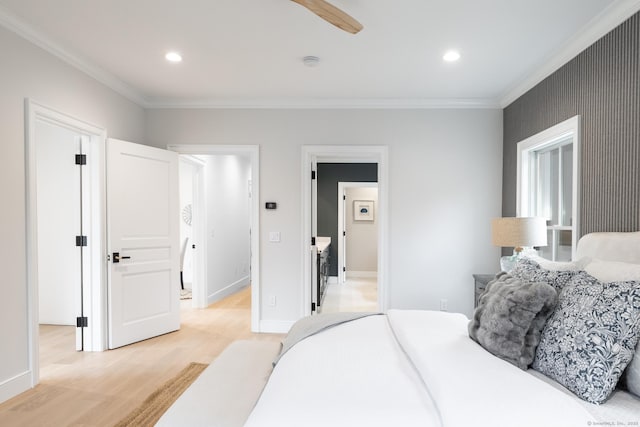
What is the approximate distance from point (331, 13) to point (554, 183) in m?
2.53

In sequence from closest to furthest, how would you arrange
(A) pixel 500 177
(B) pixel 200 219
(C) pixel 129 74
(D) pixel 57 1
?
(D) pixel 57 1 < (C) pixel 129 74 < (A) pixel 500 177 < (B) pixel 200 219

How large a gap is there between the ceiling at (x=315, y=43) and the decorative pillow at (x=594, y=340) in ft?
6.01

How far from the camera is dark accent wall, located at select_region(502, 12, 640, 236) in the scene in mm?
2191

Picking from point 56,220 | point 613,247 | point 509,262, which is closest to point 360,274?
point 509,262

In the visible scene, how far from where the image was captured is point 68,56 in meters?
2.94

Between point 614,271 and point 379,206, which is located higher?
point 379,206

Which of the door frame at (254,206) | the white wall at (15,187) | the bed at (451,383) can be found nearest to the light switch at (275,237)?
the door frame at (254,206)

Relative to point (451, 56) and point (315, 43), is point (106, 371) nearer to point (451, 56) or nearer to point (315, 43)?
point (315, 43)

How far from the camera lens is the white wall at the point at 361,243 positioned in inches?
307

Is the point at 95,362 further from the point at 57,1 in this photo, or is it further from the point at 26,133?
the point at 57,1

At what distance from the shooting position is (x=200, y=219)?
5.07 meters

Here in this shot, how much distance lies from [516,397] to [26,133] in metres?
3.26

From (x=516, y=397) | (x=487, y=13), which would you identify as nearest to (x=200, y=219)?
(x=487, y=13)

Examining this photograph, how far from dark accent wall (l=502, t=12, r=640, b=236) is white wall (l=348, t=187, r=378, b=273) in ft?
16.4
